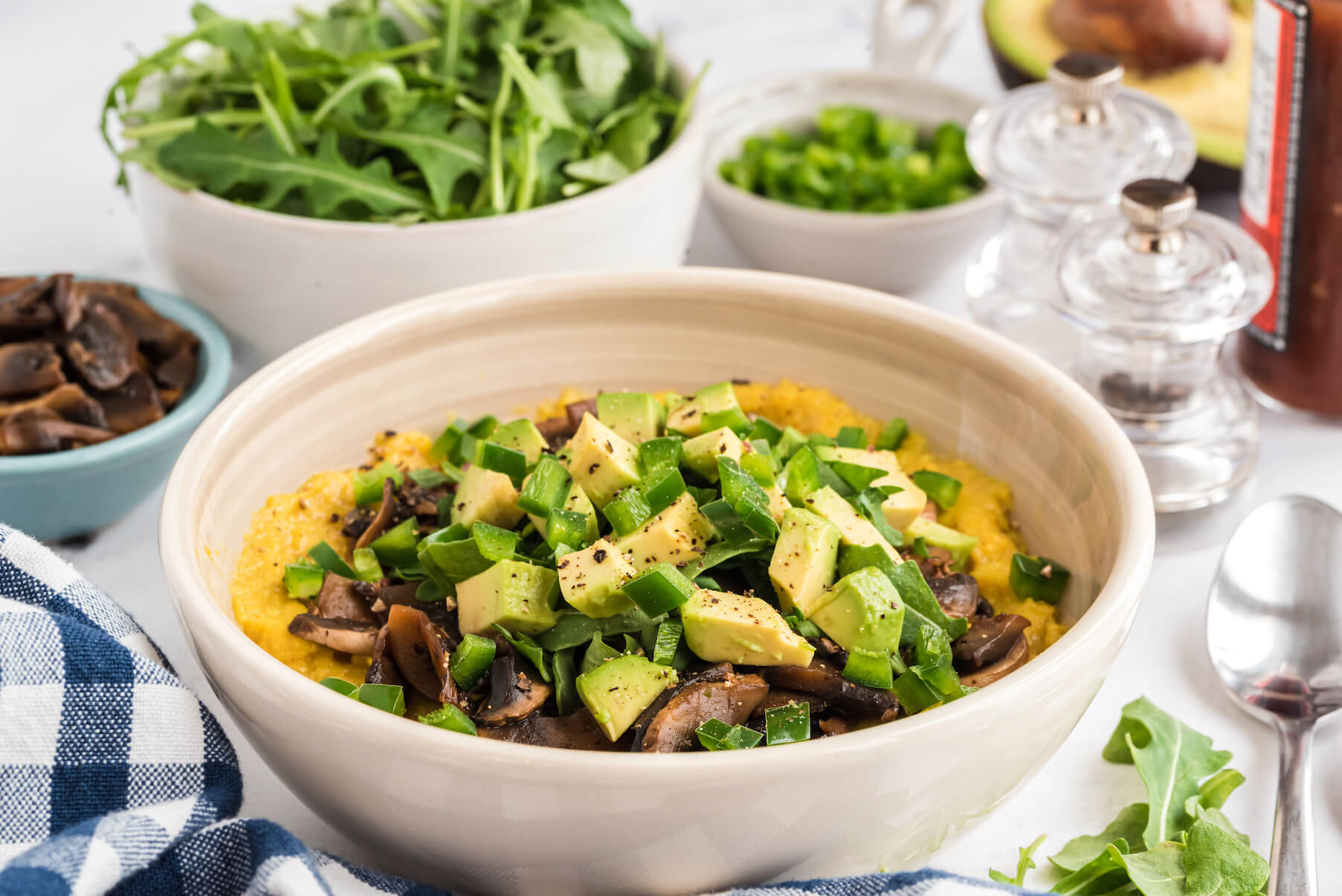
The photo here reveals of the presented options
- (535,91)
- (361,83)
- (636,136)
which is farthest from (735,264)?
(361,83)

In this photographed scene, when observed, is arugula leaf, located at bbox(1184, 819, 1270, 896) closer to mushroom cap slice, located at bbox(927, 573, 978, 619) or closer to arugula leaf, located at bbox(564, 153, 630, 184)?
mushroom cap slice, located at bbox(927, 573, 978, 619)

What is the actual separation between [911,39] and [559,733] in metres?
1.83

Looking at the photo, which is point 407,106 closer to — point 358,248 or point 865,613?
point 358,248

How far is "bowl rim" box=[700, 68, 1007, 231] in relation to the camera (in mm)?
2068

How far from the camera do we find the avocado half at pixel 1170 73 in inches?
100.0

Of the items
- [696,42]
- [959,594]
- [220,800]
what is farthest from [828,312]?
[696,42]

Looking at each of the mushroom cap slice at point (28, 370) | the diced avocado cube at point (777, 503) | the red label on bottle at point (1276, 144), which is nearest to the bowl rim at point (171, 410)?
the mushroom cap slice at point (28, 370)

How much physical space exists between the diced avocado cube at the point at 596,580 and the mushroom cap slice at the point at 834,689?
0.16m

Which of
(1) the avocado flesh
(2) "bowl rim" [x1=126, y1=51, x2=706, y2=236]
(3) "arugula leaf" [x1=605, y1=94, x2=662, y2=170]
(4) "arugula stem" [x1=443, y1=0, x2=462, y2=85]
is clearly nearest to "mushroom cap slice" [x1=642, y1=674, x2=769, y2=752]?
(2) "bowl rim" [x1=126, y1=51, x2=706, y2=236]

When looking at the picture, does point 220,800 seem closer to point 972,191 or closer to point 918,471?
A: point 918,471

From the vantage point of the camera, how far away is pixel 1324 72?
174 cm

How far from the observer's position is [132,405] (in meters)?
1.71

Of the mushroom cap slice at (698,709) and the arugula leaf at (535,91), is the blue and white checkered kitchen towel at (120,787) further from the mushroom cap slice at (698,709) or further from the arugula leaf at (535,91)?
the arugula leaf at (535,91)

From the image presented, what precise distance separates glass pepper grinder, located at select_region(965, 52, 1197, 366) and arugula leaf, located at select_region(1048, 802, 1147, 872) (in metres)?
0.82
